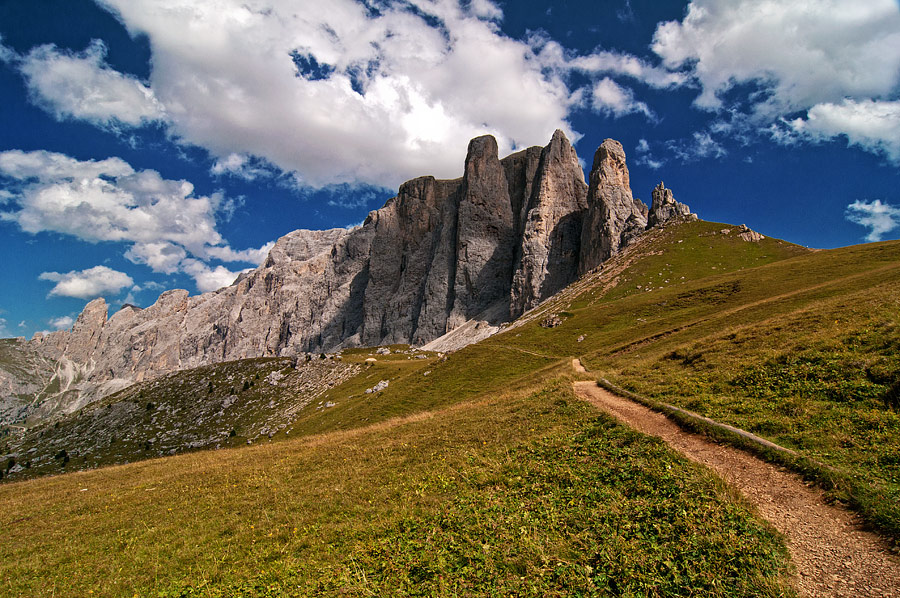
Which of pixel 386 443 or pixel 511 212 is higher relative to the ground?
pixel 511 212

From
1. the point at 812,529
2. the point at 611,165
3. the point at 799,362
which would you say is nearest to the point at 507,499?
the point at 812,529

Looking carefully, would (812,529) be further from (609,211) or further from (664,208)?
(609,211)

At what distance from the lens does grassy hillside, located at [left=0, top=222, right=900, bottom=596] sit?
847 centimetres

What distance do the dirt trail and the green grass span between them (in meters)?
0.53

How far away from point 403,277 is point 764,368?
6373 inches

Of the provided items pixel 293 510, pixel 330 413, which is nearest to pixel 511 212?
pixel 330 413

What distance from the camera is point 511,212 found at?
524 ft

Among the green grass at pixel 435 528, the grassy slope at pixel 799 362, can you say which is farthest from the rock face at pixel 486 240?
the green grass at pixel 435 528

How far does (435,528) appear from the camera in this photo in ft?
35.2

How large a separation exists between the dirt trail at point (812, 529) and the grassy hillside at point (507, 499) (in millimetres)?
471

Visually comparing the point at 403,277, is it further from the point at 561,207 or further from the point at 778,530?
the point at 778,530

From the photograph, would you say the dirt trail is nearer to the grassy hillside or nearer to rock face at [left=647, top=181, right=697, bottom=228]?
the grassy hillside

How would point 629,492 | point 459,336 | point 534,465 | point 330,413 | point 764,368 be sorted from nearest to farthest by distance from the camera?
point 629,492, point 534,465, point 764,368, point 330,413, point 459,336

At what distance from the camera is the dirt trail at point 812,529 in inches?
275
